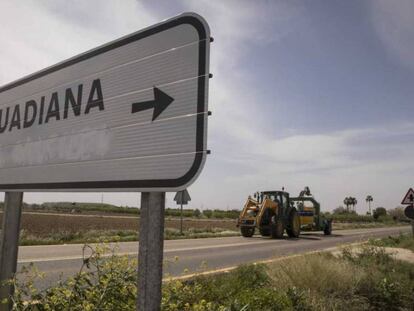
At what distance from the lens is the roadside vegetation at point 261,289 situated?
111 inches

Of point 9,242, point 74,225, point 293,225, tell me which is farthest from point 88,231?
point 9,242

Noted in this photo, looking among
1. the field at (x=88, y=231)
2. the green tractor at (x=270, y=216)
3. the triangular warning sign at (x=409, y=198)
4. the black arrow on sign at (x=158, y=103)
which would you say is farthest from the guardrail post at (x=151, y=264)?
the green tractor at (x=270, y=216)

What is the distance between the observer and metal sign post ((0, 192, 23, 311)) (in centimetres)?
265

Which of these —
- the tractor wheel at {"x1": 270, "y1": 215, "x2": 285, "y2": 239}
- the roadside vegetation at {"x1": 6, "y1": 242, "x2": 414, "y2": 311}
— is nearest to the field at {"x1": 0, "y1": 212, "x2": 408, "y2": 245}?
the roadside vegetation at {"x1": 6, "y1": 242, "x2": 414, "y2": 311}

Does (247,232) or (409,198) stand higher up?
(409,198)

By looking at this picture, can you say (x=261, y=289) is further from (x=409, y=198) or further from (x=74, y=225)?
(x=74, y=225)

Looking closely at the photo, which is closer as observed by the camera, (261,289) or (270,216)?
(261,289)

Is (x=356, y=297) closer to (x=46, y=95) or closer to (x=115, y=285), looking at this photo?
(x=115, y=285)

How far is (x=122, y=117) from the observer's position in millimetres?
2045

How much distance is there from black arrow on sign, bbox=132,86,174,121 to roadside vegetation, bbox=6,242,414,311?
4.37ft

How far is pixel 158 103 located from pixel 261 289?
429 centimetres

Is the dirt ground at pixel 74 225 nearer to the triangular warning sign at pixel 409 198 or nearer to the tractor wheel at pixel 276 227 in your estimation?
the tractor wheel at pixel 276 227

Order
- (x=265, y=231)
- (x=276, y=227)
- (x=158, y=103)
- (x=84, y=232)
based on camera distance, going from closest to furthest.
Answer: (x=158, y=103), (x=276, y=227), (x=84, y=232), (x=265, y=231)

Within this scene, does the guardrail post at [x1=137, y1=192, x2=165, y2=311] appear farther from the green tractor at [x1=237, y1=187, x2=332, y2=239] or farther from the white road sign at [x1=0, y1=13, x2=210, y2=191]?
the green tractor at [x1=237, y1=187, x2=332, y2=239]
